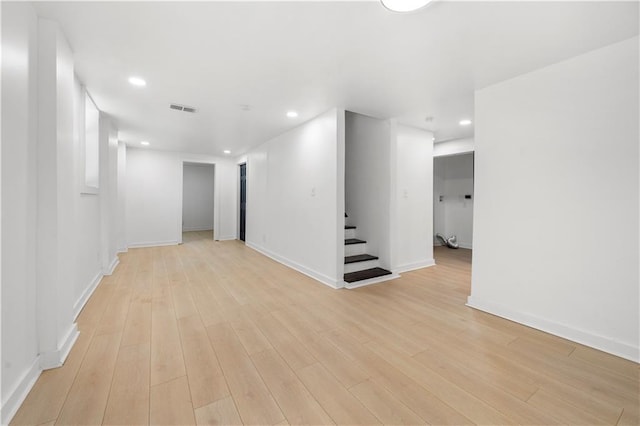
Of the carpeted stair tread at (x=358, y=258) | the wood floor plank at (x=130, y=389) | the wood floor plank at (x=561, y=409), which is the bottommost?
the wood floor plank at (x=561, y=409)

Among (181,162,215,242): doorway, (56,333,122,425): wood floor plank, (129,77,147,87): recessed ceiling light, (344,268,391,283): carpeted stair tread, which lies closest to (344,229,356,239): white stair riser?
(344,268,391,283): carpeted stair tread

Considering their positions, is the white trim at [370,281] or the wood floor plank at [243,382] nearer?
the wood floor plank at [243,382]

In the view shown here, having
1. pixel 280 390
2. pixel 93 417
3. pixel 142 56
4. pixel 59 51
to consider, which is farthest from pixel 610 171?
pixel 59 51

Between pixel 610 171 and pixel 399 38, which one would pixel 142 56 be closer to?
pixel 399 38

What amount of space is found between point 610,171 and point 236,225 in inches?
287

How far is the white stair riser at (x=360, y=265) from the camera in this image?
12.7ft

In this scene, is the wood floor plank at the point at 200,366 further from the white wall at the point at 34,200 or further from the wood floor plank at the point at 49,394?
the white wall at the point at 34,200

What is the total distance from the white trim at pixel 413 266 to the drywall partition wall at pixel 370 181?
29 cm

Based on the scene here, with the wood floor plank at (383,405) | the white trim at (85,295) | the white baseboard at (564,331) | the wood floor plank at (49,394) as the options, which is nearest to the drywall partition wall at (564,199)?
the white baseboard at (564,331)

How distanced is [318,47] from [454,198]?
235 inches

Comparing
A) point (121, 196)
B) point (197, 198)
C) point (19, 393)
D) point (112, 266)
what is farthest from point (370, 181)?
point (197, 198)

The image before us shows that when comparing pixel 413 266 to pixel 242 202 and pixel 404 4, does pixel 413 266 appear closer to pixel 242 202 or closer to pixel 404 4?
pixel 404 4

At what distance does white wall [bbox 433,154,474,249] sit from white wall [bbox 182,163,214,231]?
24.7ft

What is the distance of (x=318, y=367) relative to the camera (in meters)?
1.76
